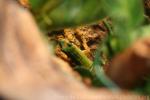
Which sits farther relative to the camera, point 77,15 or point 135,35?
point 77,15

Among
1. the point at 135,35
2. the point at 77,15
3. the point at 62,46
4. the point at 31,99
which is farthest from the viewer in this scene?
the point at 62,46

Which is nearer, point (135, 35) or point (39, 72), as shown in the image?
point (39, 72)

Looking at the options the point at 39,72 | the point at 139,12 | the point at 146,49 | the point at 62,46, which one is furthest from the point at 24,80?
the point at 62,46

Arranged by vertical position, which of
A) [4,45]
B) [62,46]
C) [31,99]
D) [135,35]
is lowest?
[31,99]

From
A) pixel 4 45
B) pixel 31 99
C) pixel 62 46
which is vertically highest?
pixel 62 46

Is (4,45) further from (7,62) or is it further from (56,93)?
(56,93)

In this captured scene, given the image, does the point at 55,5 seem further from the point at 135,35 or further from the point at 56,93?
the point at 56,93

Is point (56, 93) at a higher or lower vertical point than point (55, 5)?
lower

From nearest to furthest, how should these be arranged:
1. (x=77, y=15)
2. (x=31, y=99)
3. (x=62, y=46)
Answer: (x=31, y=99), (x=77, y=15), (x=62, y=46)

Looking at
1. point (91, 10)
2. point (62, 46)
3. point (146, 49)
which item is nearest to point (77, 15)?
point (91, 10)
